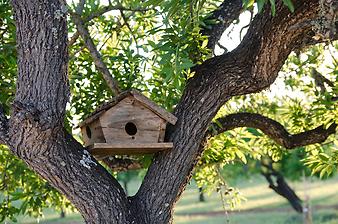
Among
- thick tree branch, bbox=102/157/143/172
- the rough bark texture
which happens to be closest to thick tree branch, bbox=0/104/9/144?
thick tree branch, bbox=102/157/143/172

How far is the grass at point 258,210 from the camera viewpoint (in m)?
13.6

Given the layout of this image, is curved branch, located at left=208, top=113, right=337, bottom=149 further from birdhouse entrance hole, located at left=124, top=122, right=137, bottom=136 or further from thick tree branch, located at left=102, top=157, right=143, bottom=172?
birdhouse entrance hole, located at left=124, top=122, right=137, bottom=136

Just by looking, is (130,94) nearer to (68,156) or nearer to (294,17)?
(68,156)

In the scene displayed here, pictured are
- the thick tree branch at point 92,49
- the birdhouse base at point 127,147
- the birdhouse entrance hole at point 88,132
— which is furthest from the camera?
the thick tree branch at point 92,49

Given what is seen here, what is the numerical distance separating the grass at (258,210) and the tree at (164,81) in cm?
821

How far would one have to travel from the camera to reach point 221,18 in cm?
350

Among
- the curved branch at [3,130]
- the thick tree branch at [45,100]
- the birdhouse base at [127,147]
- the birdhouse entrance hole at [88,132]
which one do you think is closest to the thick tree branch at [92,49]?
Answer: the birdhouse entrance hole at [88,132]

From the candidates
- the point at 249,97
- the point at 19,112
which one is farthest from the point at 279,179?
the point at 19,112

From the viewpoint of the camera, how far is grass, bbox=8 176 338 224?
13578 mm

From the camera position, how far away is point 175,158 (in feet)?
10.2

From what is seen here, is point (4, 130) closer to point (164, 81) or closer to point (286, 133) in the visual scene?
point (164, 81)

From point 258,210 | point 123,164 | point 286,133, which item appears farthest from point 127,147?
point 258,210

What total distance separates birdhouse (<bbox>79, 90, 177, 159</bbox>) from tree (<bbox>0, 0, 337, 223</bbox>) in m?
0.08

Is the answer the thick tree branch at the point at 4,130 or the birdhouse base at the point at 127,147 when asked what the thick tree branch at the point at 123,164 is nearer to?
the birdhouse base at the point at 127,147
